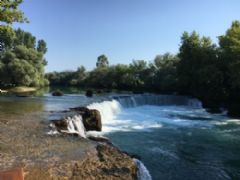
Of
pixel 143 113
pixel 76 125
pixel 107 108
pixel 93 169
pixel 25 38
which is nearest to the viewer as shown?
pixel 93 169

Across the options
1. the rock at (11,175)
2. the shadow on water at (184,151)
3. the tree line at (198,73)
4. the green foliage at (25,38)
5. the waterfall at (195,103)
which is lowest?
the shadow on water at (184,151)

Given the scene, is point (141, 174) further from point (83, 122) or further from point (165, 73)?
point (165, 73)

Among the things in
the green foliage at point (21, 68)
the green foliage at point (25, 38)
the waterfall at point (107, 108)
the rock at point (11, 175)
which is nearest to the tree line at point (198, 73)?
the waterfall at point (107, 108)

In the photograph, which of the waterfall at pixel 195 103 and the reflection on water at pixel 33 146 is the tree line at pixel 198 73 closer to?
the waterfall at pixel 195 103

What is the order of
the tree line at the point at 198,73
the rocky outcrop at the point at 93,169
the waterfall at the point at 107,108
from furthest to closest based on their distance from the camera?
the tree line at the point at 198,73 → the waterfall at the point at 107,108 → the rocky outcrop at the point at 93,169

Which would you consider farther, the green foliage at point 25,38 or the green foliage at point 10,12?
the green foliage at point 25,38

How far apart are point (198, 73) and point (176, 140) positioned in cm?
2293

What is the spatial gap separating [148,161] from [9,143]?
6.01 m

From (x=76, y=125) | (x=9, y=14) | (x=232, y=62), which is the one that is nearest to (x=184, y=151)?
(x=76, y=125)

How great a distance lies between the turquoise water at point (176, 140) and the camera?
12.8 m

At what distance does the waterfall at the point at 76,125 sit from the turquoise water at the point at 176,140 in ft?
5.03

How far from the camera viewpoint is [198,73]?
129ft

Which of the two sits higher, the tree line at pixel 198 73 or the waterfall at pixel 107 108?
the tree line at pixel 198 73

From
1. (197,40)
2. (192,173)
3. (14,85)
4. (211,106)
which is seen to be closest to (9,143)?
(192,173)
